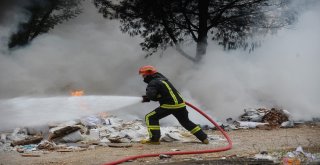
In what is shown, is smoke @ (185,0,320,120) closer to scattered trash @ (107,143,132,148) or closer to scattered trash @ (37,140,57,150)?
scattered trash @ (107,143,132,148)

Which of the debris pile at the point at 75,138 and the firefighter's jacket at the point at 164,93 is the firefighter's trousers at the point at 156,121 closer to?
the firefighter's jacket at the point at 164,93

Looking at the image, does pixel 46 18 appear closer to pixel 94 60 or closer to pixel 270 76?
pixel 94 60

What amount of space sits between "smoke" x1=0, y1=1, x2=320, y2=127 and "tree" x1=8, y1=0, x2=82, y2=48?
0.31 meters

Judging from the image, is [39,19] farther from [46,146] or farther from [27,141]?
[46,146]

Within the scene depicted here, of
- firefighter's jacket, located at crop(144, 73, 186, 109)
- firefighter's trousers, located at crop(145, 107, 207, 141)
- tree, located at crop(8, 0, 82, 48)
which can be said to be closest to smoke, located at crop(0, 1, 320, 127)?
tree, located at crop(8, 0, 82, 48)

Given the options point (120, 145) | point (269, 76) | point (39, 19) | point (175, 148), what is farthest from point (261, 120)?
point (39, 19)

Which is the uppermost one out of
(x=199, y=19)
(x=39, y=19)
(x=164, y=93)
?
(x=39, y=19)

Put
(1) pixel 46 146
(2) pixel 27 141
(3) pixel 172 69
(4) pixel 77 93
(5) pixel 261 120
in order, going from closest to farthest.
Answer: (1) pixel 46 146 → (2) pixel 27 141 → (5) pixel 261 120 → (4) pixel 77 93 → (3) pixel 172 69

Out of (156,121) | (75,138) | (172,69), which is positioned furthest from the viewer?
(172,69)

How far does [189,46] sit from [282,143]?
7.67 metres

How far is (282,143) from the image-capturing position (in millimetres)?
7125

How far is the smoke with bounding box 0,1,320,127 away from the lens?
12.4 meters

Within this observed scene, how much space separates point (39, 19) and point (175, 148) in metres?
8.57

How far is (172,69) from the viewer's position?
14.7 m
